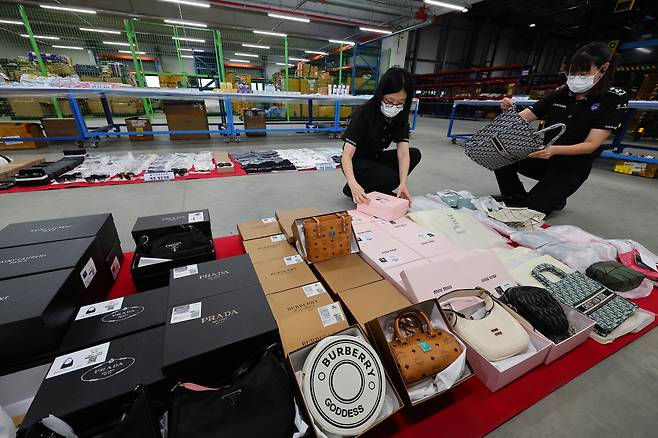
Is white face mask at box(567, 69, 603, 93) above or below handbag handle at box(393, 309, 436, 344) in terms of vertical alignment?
above

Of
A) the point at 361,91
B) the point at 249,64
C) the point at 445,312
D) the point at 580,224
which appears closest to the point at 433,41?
the point at 361,91

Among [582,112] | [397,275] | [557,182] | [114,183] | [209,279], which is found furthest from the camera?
[114,183]

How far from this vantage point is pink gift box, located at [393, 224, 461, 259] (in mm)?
1389

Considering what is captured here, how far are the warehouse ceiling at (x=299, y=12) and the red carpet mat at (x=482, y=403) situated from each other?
946 centimetres

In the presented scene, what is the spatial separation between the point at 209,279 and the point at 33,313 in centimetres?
43

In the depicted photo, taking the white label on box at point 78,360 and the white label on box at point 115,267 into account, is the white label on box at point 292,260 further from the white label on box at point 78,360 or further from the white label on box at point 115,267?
the white label on box at point 115,267

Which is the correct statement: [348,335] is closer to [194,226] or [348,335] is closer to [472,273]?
[472,273]

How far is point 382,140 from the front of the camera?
7.31 ft

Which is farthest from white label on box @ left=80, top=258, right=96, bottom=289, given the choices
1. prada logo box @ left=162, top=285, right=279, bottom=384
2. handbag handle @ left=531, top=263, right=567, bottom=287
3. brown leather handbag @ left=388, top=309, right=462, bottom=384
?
handbag handle @ left=531, top=263, right=567, bottom=287

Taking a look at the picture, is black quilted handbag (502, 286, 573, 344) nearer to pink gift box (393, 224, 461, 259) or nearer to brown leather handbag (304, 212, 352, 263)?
pink gift box (393, 224, 461, 259)

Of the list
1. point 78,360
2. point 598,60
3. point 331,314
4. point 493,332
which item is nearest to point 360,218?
point 331,314

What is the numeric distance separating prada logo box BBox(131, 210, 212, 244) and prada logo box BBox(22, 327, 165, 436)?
0.65 meters

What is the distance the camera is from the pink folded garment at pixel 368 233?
1450mm

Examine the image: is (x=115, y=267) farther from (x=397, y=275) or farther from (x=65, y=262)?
(x=397, y=275)
